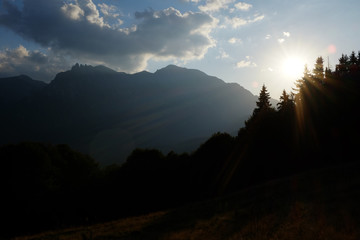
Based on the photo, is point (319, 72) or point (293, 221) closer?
point (293, 221)

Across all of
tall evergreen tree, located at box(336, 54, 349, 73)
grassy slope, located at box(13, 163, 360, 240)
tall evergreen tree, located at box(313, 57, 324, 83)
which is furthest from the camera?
tall evergreen tree, located at box(336, 54, 349, 73)

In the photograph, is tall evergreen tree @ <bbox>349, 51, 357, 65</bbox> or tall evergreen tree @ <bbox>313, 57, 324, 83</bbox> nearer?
tall evergreen tree @ <bbox>313, 57, 324, 83</bbox>

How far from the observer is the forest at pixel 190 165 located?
33000 mm

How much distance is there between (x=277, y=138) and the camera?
3703 cm

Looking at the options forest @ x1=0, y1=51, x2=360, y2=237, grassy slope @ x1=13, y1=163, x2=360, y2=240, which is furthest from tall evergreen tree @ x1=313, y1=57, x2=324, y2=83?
grassy slope @ x1=13, y1=163, x2=360, y2=240

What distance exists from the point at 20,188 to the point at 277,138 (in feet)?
150

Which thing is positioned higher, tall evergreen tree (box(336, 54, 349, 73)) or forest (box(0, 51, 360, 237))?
tall evergreen tree (box(336, 54, 349, 73))

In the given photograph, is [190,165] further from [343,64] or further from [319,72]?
[343,64]

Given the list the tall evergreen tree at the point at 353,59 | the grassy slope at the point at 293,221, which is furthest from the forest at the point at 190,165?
the grassy slope at the point at 293,221

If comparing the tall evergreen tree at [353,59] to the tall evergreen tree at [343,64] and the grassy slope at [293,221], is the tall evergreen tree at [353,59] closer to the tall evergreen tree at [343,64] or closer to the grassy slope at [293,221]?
the tall evergreen tree at [343,64]

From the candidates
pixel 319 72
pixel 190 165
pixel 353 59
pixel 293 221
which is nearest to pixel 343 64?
pixel 353 59

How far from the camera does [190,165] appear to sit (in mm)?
50406

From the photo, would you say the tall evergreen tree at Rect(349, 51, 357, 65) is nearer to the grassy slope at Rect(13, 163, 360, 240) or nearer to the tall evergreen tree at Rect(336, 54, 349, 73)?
the tall evergreen tree at Rect(336, 54, 349, 73)

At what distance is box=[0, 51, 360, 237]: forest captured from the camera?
33.0 m
